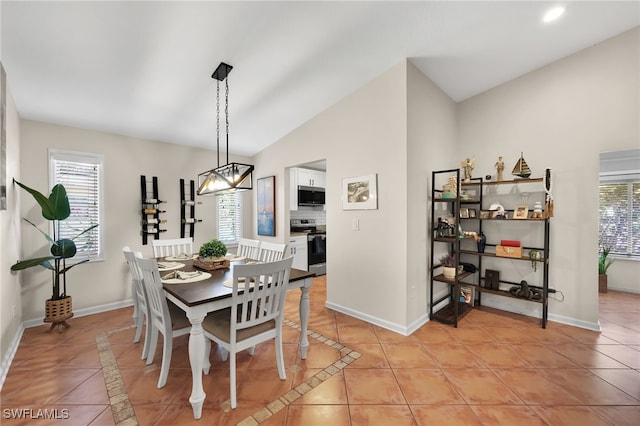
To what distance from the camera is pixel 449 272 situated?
3.01 metres

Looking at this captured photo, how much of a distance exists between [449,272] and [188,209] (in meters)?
3.75

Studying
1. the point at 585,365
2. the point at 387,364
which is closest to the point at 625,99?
the point at 585,365

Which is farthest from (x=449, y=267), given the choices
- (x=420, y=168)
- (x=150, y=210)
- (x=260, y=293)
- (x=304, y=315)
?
(x=150, y=210)

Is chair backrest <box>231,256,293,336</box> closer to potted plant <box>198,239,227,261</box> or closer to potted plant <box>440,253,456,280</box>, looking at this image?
potted plant <box>198,239,227,261</box>

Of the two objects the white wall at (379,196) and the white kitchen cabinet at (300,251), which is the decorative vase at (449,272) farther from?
the white kitchen cabinet at (300,251)

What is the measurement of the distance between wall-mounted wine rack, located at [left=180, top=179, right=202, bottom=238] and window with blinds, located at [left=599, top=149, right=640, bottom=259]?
6140 mm

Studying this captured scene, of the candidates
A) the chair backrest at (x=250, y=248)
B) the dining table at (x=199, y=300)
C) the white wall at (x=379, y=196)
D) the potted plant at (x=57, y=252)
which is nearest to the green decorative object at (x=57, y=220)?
the potted plant at (x=57, y=252)

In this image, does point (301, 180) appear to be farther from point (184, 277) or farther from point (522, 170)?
point (522, 170)

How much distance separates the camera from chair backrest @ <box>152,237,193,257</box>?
3309 millimetres

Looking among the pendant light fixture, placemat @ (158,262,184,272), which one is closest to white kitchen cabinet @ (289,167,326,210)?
the pendant light fixture

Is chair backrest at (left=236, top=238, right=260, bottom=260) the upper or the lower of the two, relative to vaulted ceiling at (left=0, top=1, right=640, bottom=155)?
lower

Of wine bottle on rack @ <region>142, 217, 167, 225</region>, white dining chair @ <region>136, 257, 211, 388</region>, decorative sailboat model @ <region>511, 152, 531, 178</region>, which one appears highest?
decorative sailboat model @ <region>511, 152, 531, 178</region>

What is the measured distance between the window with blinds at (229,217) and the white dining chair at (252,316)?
262 cm

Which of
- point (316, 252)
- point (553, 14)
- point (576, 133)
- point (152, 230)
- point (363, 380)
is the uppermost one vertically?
point (553, 14)
